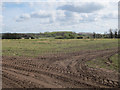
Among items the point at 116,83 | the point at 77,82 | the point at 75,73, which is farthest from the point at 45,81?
the point at 116,83

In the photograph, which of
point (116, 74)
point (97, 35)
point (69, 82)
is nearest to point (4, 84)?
point (69, 82)

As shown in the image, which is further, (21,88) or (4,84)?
(4,84)

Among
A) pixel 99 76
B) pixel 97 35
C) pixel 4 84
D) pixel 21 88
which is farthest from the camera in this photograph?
pixel 97 35

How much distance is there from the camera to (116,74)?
765 centimetres

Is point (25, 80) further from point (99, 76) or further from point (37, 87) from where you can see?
point (99, 76)

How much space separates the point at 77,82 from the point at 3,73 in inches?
145

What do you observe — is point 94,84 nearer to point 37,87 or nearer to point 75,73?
point 75,73

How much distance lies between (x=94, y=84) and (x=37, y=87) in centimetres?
225

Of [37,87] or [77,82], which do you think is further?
[77,82]

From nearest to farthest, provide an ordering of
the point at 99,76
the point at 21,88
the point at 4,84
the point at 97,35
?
the point at 21,88, the point at 4,84, the point at 99,76, the point at 97,35

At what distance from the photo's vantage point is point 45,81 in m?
6.26

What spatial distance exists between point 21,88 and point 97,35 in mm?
95975

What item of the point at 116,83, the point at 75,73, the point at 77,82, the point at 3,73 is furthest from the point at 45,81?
the point at 116,83

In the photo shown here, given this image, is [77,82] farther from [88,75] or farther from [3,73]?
[3,73]
